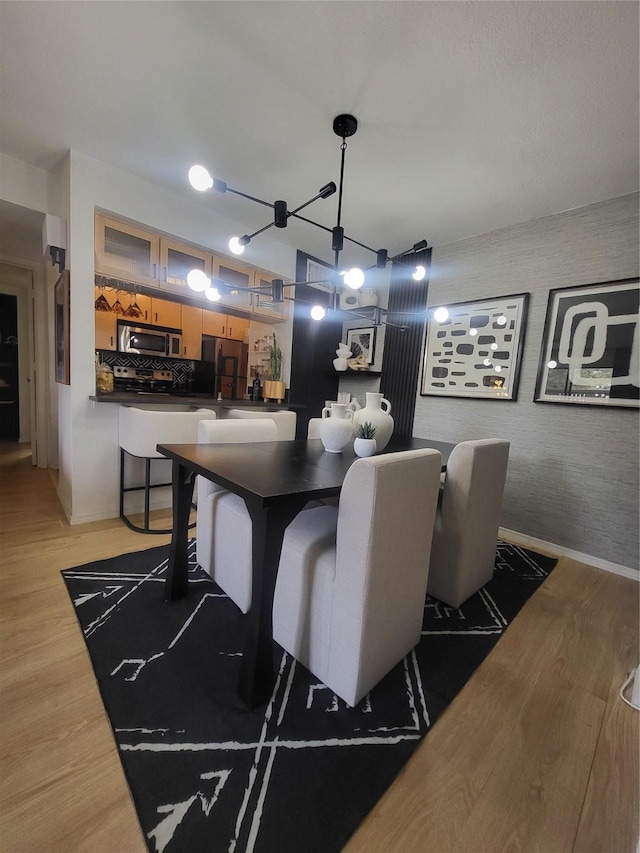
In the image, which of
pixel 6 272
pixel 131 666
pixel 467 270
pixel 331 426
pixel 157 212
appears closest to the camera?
pixel 131 666

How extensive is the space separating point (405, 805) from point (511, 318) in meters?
2.96

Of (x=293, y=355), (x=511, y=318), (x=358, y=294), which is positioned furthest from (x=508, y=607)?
(x=358, y=294)

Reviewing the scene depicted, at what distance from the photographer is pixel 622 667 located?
1413 millimetres

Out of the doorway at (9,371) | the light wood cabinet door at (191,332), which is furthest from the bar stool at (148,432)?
the doorway at (9,371)

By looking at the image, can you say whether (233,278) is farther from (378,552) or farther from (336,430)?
(378,552)

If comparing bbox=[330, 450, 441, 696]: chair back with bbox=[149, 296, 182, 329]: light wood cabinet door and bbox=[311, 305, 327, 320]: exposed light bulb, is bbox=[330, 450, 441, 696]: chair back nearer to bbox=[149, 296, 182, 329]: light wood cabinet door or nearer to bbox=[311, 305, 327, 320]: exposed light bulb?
bbox=[311, 305, 327, 320]: exposed light bulb

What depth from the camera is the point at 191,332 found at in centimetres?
402

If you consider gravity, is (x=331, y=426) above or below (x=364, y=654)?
above

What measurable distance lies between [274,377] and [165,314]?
153 centimetres

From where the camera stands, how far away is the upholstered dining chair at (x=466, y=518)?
5.16ft

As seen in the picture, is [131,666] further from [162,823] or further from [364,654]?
[364,654]

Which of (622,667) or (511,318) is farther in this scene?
(511,318)

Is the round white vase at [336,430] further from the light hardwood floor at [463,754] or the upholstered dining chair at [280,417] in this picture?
the upholstered dining chair at [280,417]

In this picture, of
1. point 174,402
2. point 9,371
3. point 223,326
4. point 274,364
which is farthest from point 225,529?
point 9,371
